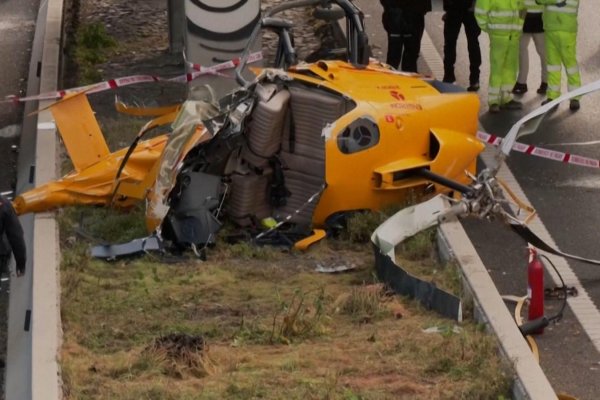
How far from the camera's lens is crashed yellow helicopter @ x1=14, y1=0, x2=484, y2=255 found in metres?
11.4

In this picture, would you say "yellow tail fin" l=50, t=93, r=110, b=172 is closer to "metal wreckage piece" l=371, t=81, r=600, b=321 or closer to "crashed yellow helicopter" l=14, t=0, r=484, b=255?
"crashed yellow helicopter" l=14, t=0, r=484, b=255

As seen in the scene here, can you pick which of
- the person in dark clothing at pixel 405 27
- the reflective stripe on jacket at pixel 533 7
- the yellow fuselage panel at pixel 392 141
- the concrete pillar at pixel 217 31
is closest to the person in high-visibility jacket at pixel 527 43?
the reflective stripe on jacket at pixel 533 7

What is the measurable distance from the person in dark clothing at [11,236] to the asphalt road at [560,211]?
3191 mm

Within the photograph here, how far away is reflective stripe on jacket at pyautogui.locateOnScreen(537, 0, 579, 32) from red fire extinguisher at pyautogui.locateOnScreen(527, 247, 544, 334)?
4996 mm

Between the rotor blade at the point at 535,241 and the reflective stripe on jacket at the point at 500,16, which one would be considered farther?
the reflective stripe on jacket at the point at 500,16

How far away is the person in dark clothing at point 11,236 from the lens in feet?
33.5

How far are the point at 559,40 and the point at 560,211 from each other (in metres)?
2.81

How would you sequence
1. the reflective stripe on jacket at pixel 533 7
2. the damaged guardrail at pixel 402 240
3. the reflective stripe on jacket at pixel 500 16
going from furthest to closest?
the reflective stripe on jacket at pixel 533 7 → the reflective stripe on jacket at pixel 500 16 → the damaged guardrail at pixel 402 240

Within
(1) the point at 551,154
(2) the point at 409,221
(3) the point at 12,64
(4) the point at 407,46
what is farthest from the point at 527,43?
(3) the point at 12,64

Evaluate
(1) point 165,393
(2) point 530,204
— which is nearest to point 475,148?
(2) point 530,204

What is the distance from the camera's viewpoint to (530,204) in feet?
41.7

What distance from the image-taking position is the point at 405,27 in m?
15.4

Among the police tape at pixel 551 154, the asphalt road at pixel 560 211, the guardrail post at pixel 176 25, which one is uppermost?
the police tape at pixel 551 154

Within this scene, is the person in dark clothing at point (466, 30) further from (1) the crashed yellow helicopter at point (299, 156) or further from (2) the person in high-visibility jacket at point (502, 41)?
(1) the crashed yellow helicopter at point (299, 156)
